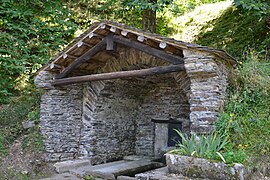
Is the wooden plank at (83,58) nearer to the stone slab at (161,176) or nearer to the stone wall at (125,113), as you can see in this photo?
the stone wall at (125,113)

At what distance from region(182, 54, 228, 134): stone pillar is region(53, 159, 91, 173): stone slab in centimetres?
318

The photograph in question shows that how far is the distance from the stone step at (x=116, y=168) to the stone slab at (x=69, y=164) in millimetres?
144

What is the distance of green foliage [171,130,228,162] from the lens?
4152 millimetres

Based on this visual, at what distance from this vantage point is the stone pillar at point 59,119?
688 centimetres

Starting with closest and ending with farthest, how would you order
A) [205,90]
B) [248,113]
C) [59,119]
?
[205,90]
[248,113]
[59,119]

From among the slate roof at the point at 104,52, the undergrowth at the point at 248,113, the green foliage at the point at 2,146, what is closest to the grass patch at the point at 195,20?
the undergrowth at the point at 248,113

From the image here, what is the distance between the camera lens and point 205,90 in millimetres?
4684

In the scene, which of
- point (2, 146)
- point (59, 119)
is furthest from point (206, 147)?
point (2, 146)

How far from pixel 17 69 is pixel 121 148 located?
3.84m

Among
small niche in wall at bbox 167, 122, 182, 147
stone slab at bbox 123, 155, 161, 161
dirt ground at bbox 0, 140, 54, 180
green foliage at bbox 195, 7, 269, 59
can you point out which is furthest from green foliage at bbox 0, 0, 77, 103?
green foliage at bbox 195, 7, 269, 59

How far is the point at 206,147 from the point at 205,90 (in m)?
0.95

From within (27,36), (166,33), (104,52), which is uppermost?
(166,33)

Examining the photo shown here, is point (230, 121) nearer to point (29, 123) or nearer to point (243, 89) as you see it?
point (243, 89)

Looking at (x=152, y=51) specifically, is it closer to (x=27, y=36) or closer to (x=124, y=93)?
(x=124, y=93)
